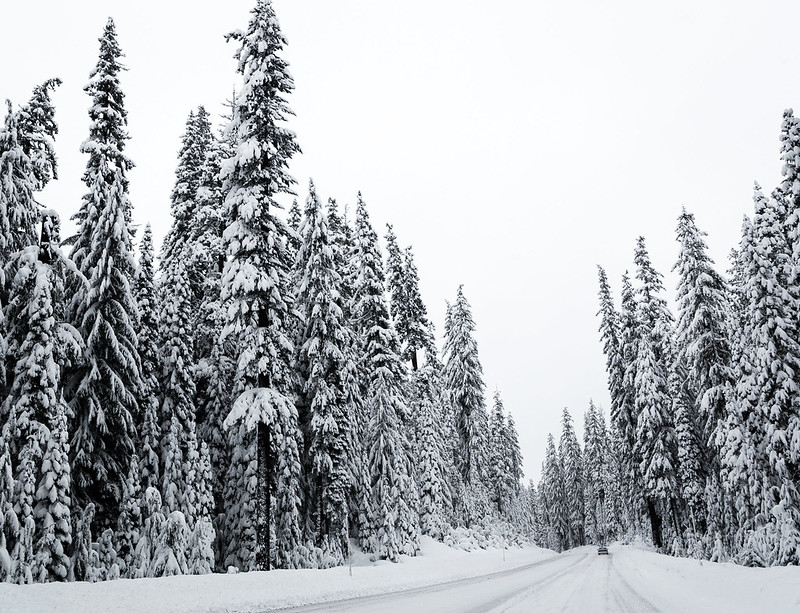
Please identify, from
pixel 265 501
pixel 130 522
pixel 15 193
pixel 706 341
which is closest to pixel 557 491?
pixel 706 341

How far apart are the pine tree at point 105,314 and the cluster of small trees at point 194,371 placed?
0.26 ft

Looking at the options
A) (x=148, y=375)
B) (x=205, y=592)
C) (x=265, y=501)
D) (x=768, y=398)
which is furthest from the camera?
(x=768, y=398)

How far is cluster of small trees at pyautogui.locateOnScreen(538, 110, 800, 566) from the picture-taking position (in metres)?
24.1

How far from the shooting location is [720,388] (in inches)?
1180

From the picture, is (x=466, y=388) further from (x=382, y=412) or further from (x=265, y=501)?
(x=265, y=501)

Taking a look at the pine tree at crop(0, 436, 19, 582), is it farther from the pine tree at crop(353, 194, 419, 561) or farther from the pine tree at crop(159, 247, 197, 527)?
the pine tree at crop(353, 194, 419, 561)

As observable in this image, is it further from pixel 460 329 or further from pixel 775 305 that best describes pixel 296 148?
pixel 460 329

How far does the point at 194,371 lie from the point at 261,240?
346 inches

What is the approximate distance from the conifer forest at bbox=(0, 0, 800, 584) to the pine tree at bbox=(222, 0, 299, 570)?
0.09m

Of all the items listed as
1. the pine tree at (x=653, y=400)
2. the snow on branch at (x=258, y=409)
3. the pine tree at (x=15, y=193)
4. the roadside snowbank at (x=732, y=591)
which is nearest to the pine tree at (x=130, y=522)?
the snow on branch at (x=258, y=409)

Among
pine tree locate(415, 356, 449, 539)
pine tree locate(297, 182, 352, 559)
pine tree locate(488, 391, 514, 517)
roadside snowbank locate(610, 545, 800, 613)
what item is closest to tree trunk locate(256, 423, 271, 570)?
pine tree locate(297, 182, 352, 559)

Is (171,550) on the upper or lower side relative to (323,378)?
lower

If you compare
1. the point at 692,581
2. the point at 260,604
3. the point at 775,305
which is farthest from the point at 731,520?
the point at 260,604

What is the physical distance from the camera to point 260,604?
43.2 ft
